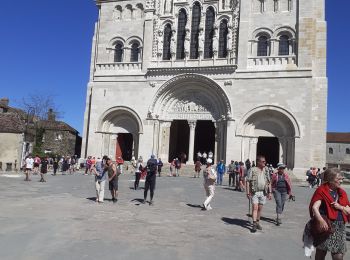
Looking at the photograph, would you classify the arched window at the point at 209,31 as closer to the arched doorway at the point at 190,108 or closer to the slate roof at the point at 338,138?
the arched doorway at the point at 190,108

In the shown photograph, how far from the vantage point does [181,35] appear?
32.0 m

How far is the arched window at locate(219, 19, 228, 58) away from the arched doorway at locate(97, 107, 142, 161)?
29.0 ft

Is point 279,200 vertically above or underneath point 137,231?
above

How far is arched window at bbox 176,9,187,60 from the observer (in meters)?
31.8

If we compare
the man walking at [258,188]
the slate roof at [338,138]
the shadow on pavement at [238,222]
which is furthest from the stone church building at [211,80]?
the slate roof at [338,138]

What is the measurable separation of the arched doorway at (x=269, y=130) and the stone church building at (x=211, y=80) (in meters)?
0.07

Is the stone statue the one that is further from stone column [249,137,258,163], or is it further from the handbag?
the handbag

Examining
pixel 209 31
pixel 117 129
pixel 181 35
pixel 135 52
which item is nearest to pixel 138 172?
pixel 117 129

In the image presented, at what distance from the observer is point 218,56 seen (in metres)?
30.4

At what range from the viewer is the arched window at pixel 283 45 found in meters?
28.9

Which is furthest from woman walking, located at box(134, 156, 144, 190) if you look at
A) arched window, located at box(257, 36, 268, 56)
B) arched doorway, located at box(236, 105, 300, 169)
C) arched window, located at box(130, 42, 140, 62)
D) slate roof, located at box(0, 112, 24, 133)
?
slate roof, located at box(0, 112, 24, 133)

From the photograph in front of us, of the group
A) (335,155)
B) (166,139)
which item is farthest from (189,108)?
(335,155)

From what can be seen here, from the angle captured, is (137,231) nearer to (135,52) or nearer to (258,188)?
(258,188)

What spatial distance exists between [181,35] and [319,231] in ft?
94.5
